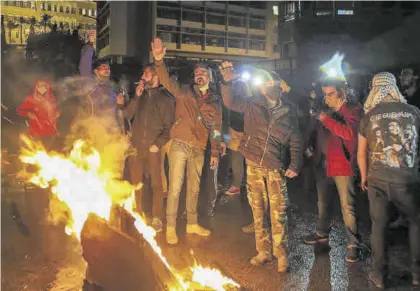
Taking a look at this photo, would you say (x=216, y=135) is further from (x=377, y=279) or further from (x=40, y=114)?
(x=40, y=114)

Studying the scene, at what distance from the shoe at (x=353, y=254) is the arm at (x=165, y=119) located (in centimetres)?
293

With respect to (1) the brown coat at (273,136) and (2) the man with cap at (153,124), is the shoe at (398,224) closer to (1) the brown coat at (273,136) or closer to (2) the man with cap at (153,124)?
(1) the brown coat at (273,136)

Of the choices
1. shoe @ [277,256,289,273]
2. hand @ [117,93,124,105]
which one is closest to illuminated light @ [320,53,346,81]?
shoe @ [277,256,289,273]

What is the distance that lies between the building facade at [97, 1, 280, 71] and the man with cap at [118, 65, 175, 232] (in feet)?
175

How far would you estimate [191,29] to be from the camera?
219 feet

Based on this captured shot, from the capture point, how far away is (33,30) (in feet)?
82.4

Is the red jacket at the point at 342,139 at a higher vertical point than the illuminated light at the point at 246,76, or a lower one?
lower

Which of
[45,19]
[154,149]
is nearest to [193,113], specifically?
[154,149]

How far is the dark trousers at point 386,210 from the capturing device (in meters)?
4.32

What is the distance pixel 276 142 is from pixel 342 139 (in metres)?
0.94

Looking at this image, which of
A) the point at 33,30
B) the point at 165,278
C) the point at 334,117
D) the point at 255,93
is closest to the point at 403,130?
the point at 334,117

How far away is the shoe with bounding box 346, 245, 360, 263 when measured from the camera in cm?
530

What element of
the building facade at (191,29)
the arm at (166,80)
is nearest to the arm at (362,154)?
the arm at (166,80)

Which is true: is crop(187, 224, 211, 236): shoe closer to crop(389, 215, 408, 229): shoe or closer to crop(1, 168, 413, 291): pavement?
crop(1, 168, 413, 291): pavement
